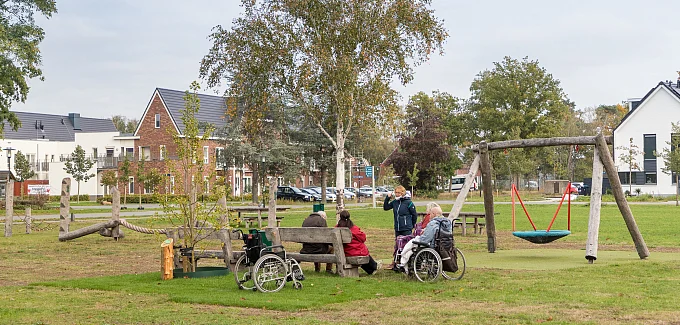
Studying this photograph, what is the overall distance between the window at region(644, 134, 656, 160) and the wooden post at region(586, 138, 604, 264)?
57.2m

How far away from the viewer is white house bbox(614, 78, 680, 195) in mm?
71188

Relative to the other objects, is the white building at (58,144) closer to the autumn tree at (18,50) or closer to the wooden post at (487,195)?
the autumn tree at (18,50)

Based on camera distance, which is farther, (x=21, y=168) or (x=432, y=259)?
(x=21, y=168)

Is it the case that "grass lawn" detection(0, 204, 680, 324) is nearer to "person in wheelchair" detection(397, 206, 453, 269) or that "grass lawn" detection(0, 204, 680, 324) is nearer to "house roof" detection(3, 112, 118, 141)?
"person in wheelchair" detection(397, 206, 453, 269)

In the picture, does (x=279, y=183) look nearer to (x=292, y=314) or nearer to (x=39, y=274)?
(x=39, y=274)

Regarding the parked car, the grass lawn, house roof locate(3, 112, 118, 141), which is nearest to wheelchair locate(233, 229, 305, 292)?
the grass lawn

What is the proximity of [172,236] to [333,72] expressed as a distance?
18.1 meters

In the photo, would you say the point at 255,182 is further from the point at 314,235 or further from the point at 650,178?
the point at 314,235

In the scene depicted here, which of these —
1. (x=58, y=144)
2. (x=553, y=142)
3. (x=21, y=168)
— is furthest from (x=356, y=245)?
(x=58, y=144)

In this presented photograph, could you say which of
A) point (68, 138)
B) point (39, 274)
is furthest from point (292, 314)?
point (68, 138)

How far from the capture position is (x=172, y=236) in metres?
15.6

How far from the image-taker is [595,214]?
17.8 metres

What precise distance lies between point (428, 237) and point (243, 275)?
303 centimetres

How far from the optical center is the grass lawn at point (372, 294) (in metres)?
10.2
